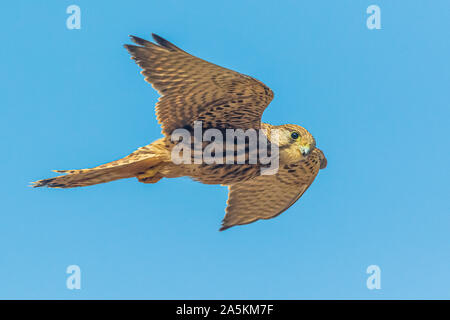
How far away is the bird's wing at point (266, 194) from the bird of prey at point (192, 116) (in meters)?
0.35

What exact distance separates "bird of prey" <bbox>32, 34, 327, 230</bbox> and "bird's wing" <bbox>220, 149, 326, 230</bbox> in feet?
1.16

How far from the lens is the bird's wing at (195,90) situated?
7.53 meters

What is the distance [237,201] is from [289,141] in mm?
1675

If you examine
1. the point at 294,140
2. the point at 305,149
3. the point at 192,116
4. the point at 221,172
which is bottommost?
the point at 221,172

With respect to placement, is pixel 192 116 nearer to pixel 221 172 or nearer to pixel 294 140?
pixel 221 172

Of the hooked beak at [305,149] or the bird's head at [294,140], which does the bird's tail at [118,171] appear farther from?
the hooked beak at [305,149]

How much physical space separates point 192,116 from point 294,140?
1311mm

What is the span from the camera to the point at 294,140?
8.41 meters

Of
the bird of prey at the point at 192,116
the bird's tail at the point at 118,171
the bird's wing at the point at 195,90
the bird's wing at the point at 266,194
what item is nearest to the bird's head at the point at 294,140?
the bird of prey at the point at 192,116

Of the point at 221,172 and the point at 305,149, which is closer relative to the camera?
the point at 305,149

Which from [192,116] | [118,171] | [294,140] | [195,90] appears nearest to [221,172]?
[192,116]

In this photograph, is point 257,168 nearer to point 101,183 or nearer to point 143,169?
point 143,169

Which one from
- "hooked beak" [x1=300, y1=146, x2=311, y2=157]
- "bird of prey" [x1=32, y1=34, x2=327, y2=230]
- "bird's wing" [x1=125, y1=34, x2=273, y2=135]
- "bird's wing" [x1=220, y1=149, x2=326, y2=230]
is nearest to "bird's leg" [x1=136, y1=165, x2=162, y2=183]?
"bird of prey" [x1=32, y1=34, x2=327, y2=230]
